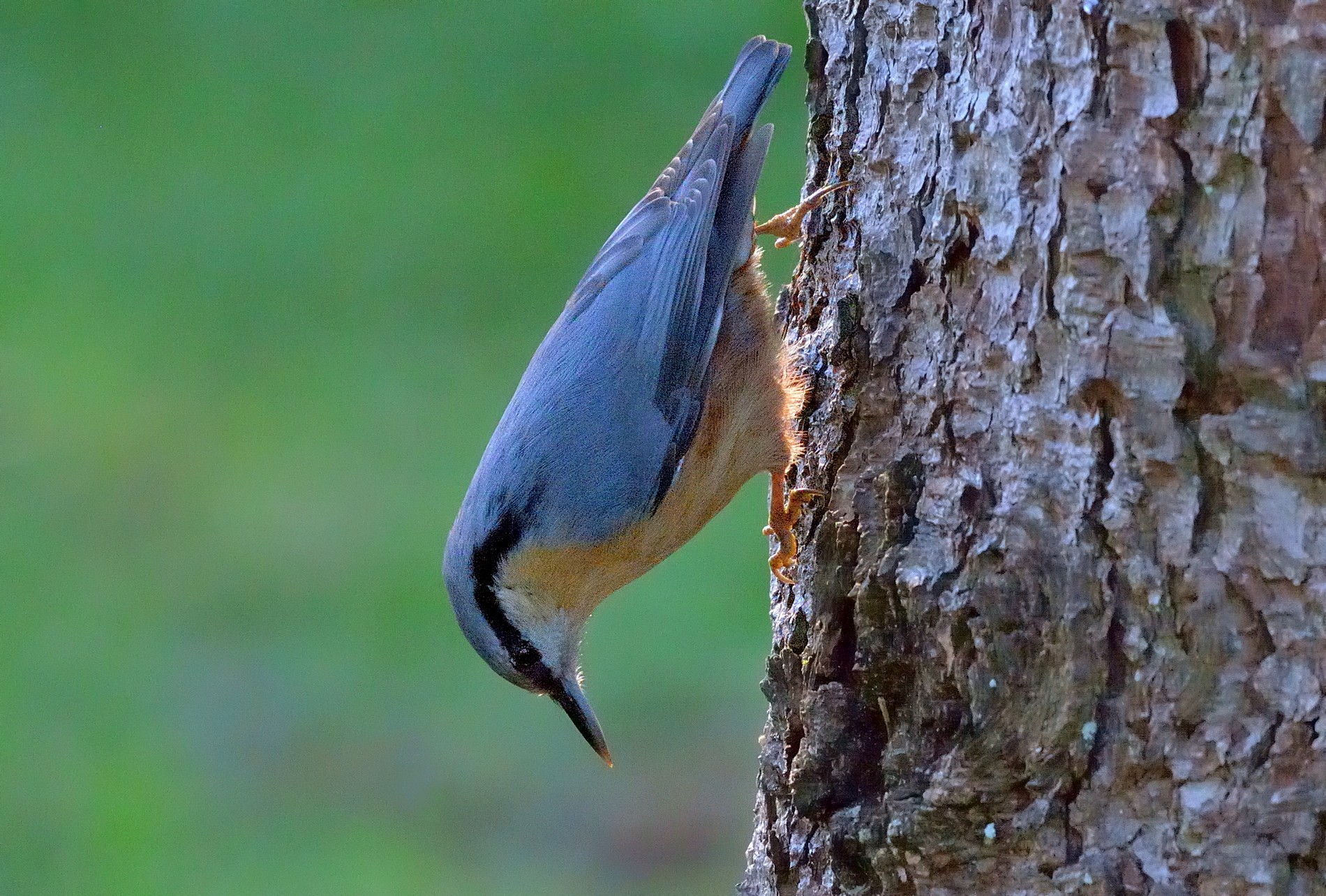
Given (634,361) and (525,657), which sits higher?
(634,361)

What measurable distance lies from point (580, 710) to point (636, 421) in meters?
0.65

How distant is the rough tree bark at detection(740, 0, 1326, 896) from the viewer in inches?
69.4

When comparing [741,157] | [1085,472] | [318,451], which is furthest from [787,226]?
[318,451]

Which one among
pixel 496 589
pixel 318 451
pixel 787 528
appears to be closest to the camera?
pixel 787 528

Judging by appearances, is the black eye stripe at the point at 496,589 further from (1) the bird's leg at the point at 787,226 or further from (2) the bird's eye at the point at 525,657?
(1) the bird's leg at the point at 787,226

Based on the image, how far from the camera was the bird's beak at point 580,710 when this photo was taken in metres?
3.24

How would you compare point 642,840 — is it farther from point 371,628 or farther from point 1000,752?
point 1000,752

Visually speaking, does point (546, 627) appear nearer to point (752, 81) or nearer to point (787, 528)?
point (787, 528)

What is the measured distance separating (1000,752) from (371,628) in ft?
12.1

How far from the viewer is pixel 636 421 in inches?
129

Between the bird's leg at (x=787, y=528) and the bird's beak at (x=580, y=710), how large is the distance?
0.63 metres

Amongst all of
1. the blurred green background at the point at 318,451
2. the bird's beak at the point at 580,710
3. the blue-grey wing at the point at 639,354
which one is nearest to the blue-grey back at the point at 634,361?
the blue-grey wing at the point at 639,354

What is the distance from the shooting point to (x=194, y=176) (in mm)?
7246

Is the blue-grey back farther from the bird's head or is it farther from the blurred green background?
the blurred green background
